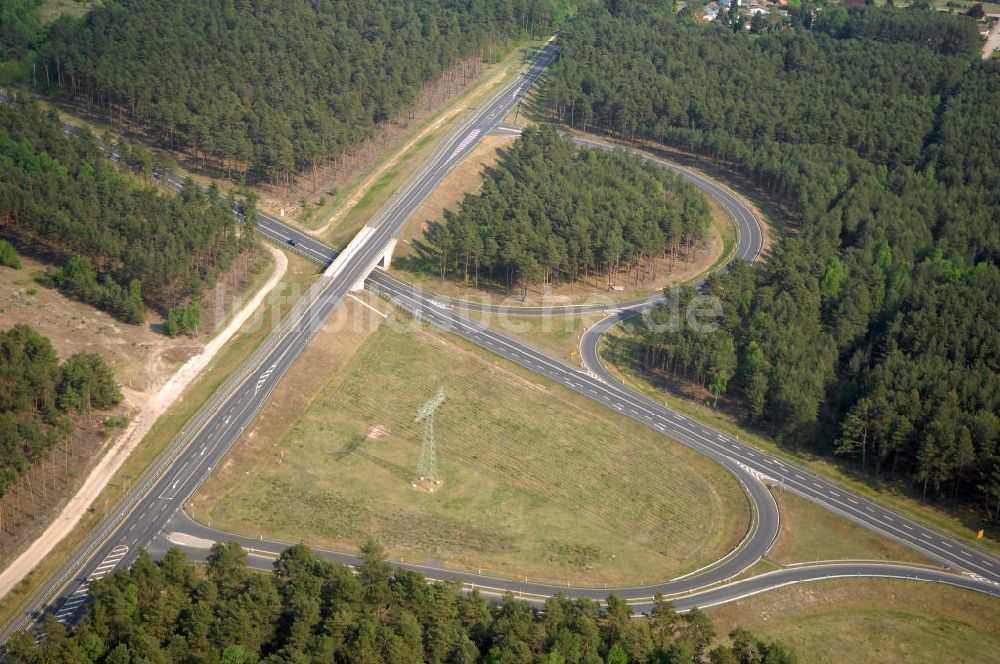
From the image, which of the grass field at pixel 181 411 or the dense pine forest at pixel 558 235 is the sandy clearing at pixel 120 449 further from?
the dense pine forest at pixel 558 235

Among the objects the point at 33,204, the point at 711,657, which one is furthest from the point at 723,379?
the point at 33,204

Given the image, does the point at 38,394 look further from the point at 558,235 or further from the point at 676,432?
the point at 558,235

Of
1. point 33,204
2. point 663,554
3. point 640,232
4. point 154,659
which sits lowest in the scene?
point 154,659

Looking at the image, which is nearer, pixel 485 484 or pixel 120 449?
pixel 120 449

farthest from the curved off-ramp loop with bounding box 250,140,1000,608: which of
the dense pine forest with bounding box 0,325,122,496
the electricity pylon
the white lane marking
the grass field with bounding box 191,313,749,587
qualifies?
the dense pine forest with bounding box 0,325,122,496

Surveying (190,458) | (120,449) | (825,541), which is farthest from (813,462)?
(120,449)

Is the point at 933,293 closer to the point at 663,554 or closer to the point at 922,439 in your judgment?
the point at 922,439
